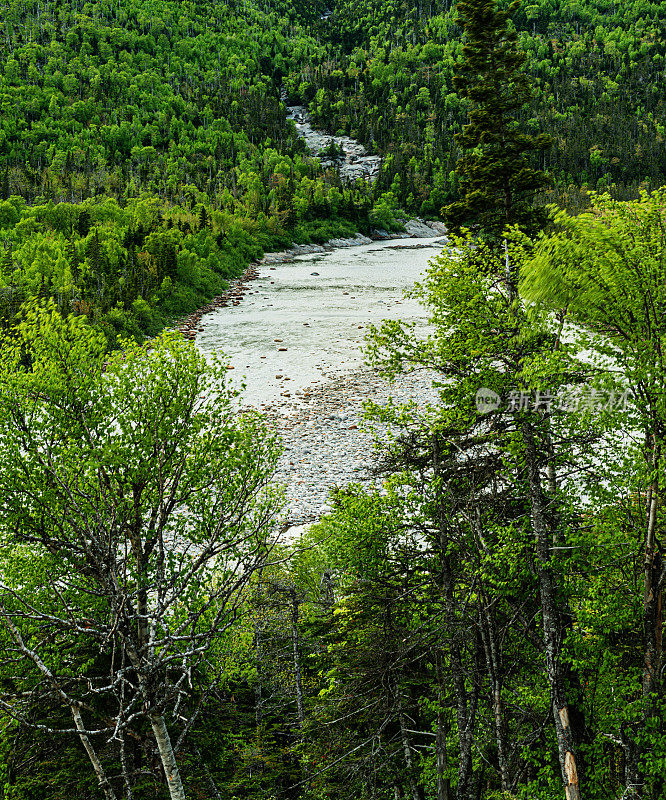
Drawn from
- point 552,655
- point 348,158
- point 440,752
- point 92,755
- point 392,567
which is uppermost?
point 348,158

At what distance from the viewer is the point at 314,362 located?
129ft

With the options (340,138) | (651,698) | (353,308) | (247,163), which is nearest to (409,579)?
(651,698)

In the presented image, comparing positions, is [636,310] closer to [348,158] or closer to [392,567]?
[392,567]

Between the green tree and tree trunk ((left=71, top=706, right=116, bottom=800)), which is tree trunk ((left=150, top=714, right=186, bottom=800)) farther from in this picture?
the green tree

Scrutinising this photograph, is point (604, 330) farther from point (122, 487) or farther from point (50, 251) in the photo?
point (50, 251)

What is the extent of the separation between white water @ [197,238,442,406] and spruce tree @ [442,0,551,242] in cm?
298

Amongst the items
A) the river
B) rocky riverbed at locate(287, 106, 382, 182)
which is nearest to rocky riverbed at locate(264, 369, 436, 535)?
the river

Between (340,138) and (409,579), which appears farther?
(340,138)

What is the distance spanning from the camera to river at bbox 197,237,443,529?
2397cm

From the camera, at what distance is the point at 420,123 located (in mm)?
198125

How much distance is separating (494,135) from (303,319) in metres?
33.9

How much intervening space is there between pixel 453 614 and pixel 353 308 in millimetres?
48198

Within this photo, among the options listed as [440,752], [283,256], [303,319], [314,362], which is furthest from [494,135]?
[283,256]

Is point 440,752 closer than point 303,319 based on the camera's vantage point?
Yes
